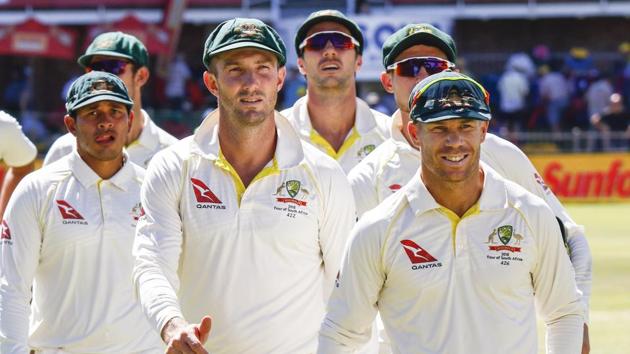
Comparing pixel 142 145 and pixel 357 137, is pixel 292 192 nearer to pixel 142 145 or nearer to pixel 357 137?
pixel 357 137

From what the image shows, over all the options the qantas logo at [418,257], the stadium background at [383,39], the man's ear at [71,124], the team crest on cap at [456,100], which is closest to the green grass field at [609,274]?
the stadium background at [383,39]

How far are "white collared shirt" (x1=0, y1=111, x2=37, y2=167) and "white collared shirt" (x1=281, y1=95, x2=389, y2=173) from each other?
→ 5.16 feet

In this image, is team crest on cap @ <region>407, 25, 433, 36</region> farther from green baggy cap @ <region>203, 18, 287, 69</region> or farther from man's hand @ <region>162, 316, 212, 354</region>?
man's hand @ <region>162, 316, 212, 354</region>

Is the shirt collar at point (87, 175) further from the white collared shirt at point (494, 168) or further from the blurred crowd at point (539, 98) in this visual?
the blurred crowd at point (539, 98)

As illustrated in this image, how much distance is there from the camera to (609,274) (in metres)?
17.4

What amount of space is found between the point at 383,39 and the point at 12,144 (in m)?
21.4

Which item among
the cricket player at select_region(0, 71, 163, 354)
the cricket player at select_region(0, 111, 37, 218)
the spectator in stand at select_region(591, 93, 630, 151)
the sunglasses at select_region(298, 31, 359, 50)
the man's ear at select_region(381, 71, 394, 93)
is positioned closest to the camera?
the cricket player at select_region(0, 71, 163, 354)

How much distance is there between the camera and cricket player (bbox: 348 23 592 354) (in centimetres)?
694

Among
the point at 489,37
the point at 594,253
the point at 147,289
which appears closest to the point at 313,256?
the point at 147,289

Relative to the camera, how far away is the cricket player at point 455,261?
516 cm

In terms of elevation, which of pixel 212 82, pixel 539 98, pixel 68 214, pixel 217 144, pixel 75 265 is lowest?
pixel 75 265

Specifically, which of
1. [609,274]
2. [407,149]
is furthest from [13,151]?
[609,274]

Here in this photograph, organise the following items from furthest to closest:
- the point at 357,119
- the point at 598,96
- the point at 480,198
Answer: the point at 598,96, the point at 357,119, the point at 480,198

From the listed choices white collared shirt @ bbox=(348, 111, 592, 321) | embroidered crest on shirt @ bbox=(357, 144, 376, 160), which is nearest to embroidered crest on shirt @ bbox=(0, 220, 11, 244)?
white collared shirt @ bbox=(348, 111, 592, 321)
